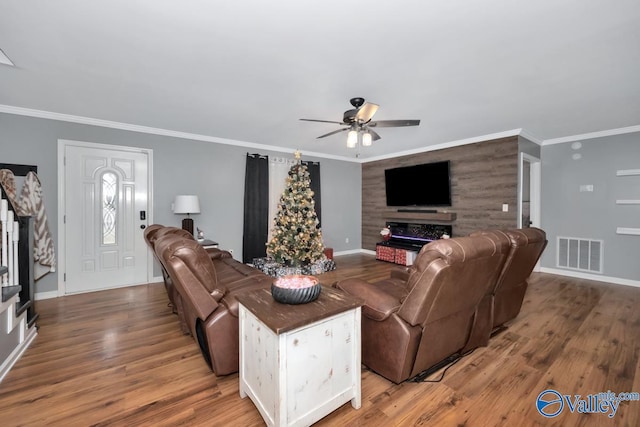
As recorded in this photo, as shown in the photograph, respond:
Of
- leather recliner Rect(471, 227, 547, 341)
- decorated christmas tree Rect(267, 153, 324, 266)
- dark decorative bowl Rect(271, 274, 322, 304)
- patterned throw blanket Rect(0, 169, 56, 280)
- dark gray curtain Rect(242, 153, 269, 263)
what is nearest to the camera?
dark decorative bowl Rect(271, 274, 322, 304)

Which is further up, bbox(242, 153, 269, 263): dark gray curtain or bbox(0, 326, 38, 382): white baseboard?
bbox(242, 153, 269, 263): dark gray curtain

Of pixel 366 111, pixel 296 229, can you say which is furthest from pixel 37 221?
pixel 366 111

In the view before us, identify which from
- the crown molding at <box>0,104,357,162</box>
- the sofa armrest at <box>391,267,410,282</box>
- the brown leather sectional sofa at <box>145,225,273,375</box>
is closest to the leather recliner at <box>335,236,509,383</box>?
the sofa armrest at <box>391,267,410,282</box>

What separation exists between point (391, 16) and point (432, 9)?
0.25 metres

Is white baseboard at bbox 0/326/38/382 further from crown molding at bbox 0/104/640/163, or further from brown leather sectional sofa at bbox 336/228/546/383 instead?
crown molding at bbox 0/104/640/163

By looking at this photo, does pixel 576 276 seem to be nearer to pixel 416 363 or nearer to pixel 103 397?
pixel 416 363

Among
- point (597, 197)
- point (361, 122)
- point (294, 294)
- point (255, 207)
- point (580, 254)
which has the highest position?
point (361, 122)

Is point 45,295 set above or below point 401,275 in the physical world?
below

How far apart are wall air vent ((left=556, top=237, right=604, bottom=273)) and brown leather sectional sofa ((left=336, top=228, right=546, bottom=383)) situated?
12.0 feet

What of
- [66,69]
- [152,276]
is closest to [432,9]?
[66,69]

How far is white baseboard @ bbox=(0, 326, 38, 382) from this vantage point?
6.70ft

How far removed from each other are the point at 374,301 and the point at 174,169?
416cm

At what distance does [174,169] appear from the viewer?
4652 mm

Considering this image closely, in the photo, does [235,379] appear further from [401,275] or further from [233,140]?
[233,140]
